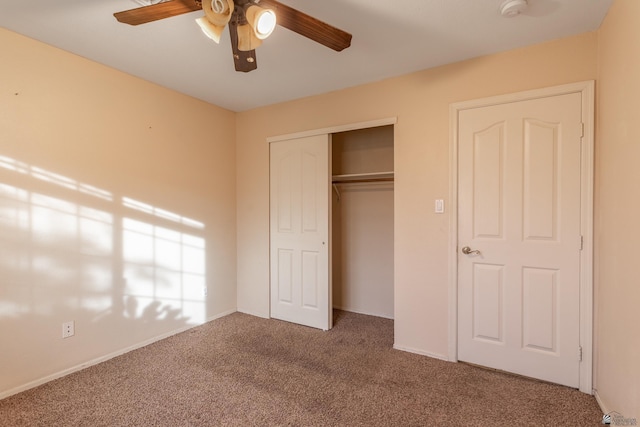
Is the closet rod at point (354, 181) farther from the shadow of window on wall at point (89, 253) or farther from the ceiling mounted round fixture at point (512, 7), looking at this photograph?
the ceiling mounted round fixture at point (512, 7)

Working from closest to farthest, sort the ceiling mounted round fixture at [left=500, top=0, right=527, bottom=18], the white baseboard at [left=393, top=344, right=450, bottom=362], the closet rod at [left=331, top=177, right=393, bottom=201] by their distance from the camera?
the ceiling mounted round fixture at [left=500, top=0, right=527, bottom=18] < the white baseboard at [left=393, top=344, right=450, bottom=362] < the closet rod at [left=331, top=177, right=393, bottom=201]

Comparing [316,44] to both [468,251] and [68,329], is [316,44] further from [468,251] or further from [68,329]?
[68,329]

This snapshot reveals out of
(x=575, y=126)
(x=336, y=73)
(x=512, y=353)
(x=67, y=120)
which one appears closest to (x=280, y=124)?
(x=336, y=73)

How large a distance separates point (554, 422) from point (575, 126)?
1852mm

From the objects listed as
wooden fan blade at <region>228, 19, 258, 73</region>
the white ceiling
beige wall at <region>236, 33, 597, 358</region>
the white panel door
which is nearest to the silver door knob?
beige wall at <region>236, 33, 597, 358</region>

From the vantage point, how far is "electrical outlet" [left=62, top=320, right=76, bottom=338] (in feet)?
7.57

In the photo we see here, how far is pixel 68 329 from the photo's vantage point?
233 centimetres

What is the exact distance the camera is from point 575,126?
6.82 ft

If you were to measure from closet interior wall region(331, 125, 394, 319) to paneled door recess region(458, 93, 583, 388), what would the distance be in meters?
1.13

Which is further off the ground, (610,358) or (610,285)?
(610,285)

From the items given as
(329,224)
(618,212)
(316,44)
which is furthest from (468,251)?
(316,44)

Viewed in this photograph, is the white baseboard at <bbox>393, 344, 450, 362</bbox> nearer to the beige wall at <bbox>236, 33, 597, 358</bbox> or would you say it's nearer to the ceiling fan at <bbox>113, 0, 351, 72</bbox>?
the beige wall at <bbox>236, 33, 597, 358</bbox>

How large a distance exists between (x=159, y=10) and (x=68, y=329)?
234 cm

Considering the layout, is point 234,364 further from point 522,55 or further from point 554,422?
point 522,55
